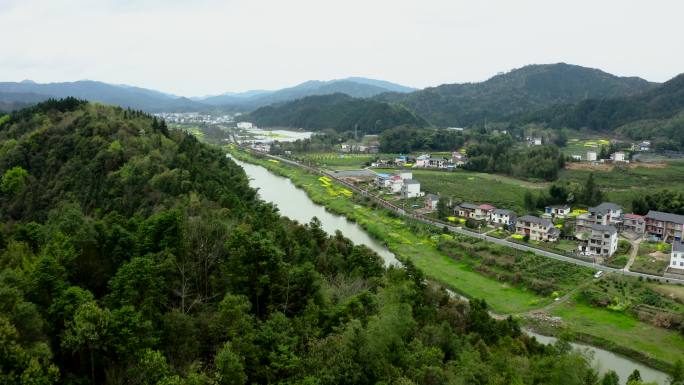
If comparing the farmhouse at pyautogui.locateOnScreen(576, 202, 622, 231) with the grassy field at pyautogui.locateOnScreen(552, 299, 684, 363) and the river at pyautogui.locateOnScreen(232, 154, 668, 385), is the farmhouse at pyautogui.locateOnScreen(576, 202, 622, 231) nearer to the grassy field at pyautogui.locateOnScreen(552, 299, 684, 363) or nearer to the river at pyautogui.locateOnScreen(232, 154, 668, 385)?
the grassy field at pyautogui.locateOnScreen(552, 299, 684, 363)

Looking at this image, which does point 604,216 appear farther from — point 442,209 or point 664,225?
point 442,209

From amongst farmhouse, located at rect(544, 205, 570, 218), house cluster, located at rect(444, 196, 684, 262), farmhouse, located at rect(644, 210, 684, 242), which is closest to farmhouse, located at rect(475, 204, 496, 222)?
house cluster, located at rect(444, 196, 684, 262)

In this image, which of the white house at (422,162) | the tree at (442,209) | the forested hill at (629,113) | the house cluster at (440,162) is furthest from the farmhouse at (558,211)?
the forested hill at (629,113)

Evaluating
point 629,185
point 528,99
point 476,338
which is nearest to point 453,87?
point 528,99

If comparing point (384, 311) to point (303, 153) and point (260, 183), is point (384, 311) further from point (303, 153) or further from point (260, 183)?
point (303, 153)

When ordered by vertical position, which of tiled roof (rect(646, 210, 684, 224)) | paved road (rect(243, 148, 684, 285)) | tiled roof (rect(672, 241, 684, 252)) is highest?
tiled roof (rect(646, 210, 684, 224))
